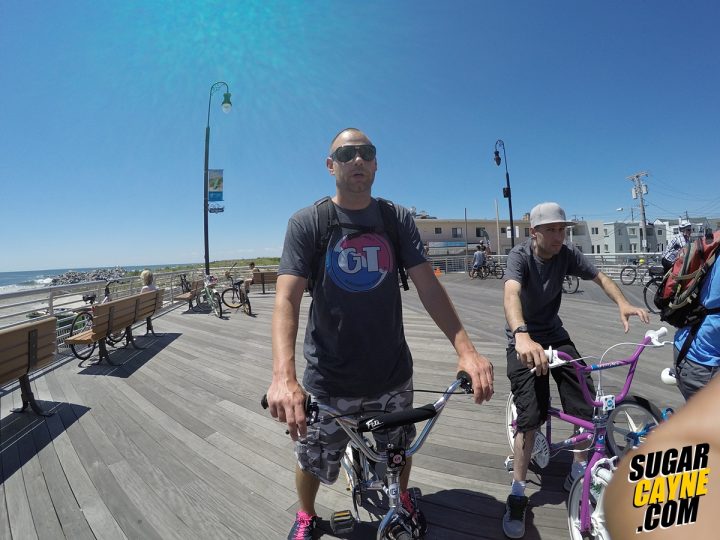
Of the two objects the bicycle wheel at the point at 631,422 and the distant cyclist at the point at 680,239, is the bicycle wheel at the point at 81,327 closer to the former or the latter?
the bicycle wheel at the point at 631,422

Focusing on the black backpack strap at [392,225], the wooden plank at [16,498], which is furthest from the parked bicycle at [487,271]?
the wooden plank at [16,498]

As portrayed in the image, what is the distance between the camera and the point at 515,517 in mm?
2098

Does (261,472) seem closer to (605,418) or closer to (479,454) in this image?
(479,454)

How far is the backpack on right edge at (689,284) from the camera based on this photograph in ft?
6.48

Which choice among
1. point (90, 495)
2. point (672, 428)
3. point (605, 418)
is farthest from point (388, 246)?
point (90, 495)

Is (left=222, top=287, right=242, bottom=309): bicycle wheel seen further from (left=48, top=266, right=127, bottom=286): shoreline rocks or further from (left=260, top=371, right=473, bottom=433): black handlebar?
(left=48, top=266, right=127, bottom=286): shoreline rocks

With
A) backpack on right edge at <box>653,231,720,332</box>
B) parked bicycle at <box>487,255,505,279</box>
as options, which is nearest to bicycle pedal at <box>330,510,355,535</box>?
backpack on right edge at <box>653,231,720,332</box>

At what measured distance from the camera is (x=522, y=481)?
218cm

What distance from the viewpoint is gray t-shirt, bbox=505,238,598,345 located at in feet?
7.89

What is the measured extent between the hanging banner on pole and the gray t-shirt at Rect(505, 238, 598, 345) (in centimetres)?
1329

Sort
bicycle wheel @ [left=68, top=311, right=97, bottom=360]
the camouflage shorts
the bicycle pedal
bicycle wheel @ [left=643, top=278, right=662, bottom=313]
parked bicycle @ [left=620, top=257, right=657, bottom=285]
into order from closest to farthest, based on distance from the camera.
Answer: the camouflage shorts → the bicycle pedal → bicycle wheel @ [left=68, top=311, right=97, bottom=360] → bicycle wheel @ [left=643, top=278, right=662, bottom=313] → parked bicycle @ [left=620, top=257, right=657, bottom=285]

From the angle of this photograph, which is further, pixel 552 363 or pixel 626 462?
pixel 552 363

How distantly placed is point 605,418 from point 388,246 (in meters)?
1.69

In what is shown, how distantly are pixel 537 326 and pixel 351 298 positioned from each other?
157cm
